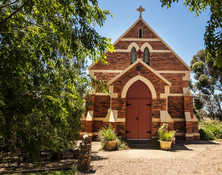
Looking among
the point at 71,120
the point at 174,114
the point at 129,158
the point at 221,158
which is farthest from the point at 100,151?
the point at 174,114

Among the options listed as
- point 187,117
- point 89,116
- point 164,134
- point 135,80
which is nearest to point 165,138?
point 164,134

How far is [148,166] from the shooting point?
7195 millimetres

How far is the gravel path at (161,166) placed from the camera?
647 centimetres

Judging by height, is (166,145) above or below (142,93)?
below

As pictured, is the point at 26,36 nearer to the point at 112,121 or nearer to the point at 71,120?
the point at 71,120

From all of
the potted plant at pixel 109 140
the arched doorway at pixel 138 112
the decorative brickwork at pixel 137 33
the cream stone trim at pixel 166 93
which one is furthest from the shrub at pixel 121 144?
the decorative brickwork at pixel 137 33

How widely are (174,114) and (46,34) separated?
1193 cm

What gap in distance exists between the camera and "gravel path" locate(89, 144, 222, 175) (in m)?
6.47

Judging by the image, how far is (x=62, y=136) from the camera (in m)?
7.19

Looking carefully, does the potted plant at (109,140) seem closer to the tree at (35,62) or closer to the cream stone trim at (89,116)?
the cream stone trim at (89,116)

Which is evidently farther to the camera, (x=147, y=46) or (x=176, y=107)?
(x=147, y=46)

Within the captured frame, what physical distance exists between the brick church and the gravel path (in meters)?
3.43

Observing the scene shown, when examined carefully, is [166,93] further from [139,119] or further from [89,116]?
[89,116]

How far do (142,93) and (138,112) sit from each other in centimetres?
130
